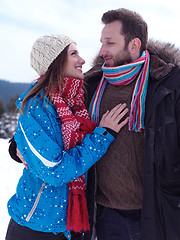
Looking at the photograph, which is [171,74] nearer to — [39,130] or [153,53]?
[153,53]

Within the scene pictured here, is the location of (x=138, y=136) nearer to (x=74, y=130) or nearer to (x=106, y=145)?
(x=106, y=145)

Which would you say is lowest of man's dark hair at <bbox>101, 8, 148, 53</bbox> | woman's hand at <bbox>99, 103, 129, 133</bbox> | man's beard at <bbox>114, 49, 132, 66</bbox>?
woman's hand at <bbox>99, 103, 129, 133</bbox>

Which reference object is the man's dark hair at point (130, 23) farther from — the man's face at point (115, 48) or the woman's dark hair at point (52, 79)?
the woman's dark hair at point (52, 79)

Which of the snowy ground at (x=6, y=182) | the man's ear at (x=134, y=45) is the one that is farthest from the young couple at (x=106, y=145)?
the snowy ground at (x=6, y=182)

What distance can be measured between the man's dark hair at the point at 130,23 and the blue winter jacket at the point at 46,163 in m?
0.83

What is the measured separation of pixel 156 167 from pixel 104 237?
796 millimetres

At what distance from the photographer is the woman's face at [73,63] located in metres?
1.95

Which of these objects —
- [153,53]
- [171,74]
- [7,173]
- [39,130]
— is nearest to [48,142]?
[39,130]

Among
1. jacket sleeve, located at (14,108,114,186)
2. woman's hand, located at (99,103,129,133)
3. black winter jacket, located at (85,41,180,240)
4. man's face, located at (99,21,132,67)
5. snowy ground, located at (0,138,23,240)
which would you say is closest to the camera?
jacket sleeve, located at (14,108,114,186)

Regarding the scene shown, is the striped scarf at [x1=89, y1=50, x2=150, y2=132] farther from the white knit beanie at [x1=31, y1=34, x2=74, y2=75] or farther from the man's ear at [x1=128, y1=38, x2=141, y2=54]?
the white knit beanie at [x1=31, y1=34, x2=74, y2=75]

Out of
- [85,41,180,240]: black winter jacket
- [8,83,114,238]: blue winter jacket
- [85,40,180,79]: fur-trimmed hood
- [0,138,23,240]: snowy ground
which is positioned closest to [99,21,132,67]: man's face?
[85,40,180,79]: fur-trimmed hood

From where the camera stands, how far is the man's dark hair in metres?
2.11

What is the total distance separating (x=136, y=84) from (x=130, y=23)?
0.54 metres

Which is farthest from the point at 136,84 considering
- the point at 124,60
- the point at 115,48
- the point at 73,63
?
the point at 73,63
